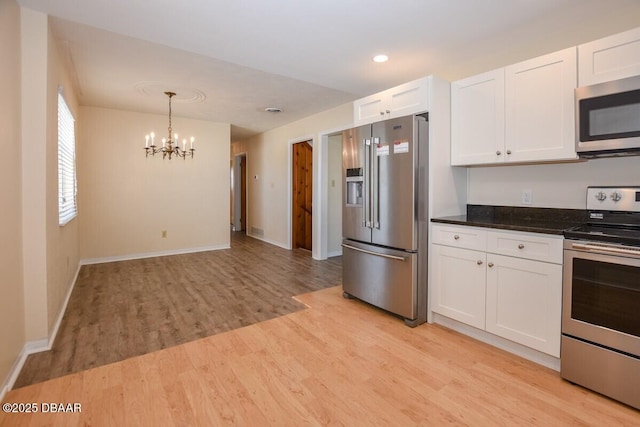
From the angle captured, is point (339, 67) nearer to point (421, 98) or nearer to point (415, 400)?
point (421, 98)

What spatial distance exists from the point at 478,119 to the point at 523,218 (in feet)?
2.94

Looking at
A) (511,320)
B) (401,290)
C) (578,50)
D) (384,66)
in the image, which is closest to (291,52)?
(384,66)

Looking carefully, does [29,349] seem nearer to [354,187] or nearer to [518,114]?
[354,187]

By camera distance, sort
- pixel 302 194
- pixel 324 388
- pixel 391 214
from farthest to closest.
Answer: pixel 302 194
pixel 391 214
pixel 324 388

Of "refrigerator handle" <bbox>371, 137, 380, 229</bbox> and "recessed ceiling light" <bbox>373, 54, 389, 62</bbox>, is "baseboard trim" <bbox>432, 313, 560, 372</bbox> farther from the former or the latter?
"recessed ceiling light" <bbox>373, 54, 389, 62</bbox>

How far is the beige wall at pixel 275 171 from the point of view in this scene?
17.2ft

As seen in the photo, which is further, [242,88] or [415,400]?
[242,88]

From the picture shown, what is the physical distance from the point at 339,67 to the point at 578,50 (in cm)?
197

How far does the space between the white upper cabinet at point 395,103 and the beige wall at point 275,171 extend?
1530 millimetres

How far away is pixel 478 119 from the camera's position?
2.57 metres

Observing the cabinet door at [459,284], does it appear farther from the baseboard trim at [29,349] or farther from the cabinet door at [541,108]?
the baseboard trim at [29,349]

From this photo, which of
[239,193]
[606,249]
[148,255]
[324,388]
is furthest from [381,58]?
[239,193]

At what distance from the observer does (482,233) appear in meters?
2.33

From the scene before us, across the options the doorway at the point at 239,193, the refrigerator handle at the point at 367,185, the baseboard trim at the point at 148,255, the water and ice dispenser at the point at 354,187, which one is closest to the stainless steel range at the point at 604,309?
the refrigerator handle at the point at 367,185
